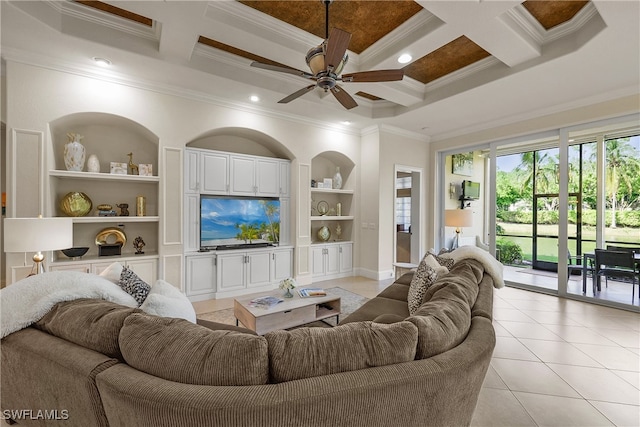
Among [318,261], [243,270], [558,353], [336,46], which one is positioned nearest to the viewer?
[336,46]

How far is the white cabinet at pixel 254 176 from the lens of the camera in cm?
443

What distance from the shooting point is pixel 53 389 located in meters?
1.12

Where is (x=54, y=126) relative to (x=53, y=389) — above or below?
above

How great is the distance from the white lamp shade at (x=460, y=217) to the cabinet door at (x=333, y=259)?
210cm

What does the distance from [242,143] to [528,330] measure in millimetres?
4774

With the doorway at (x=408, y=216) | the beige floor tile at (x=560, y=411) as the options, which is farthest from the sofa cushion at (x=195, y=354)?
the doorway at (x=408, y=216)

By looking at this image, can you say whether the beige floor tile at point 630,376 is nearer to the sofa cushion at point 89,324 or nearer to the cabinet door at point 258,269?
the sofa cushion at point 89,324

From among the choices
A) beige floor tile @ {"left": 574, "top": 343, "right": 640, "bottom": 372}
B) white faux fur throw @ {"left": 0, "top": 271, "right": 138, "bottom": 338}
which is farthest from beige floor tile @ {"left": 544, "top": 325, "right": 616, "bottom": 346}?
white faux fur throw @ {"left": 0, "top": 271, "right": 138, "bottom": 338}

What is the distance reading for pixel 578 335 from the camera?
2922 millimetres

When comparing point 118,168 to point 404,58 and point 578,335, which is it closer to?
point 404,58

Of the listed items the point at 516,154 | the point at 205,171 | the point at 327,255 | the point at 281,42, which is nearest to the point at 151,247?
the point at 205,171

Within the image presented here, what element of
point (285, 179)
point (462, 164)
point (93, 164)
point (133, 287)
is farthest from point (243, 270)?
point (462, 164)

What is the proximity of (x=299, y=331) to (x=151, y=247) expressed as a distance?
3.87 metres

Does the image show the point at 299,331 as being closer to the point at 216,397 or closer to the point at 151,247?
the point at 216,397
